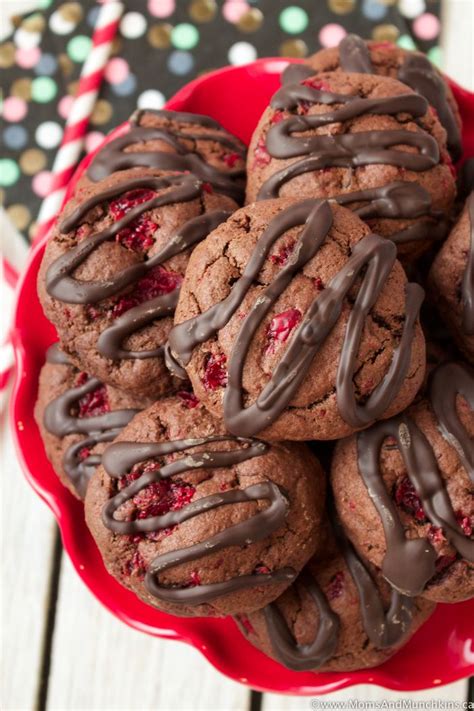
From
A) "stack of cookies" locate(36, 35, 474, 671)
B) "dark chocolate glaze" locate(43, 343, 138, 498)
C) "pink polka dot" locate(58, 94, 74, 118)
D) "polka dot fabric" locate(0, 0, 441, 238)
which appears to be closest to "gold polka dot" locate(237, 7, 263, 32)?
"polka dot fabric" locate(0, 0, 441, 238)

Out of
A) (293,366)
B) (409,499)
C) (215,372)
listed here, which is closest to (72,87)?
(215,372)

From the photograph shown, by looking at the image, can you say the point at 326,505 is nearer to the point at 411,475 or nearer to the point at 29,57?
the point at 411,475

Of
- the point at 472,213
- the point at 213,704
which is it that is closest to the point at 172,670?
the point at 213,704

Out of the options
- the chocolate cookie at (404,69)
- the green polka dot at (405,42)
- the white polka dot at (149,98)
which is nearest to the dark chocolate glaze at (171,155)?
the chocolate cookie at (404,69)

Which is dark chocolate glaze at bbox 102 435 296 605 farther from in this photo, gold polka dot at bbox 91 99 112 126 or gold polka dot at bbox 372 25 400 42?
gold polka dot at bbox 372 25 400 42

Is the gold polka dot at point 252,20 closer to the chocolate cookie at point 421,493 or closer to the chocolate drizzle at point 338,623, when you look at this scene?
the chocolate cookie at point 421,493
